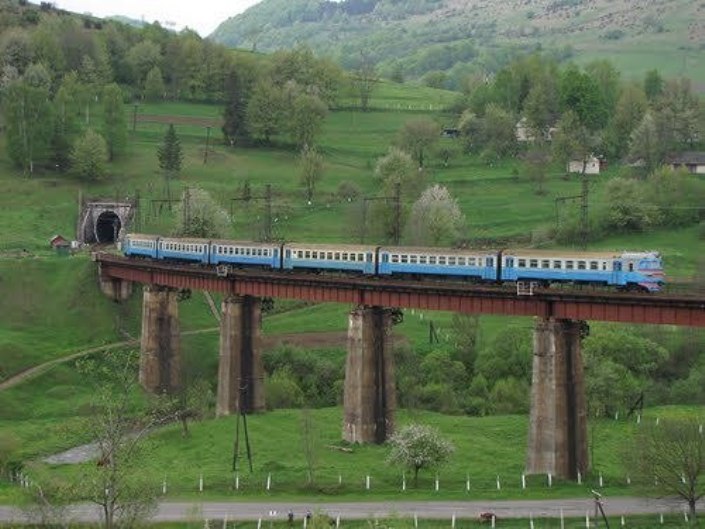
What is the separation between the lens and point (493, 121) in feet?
607

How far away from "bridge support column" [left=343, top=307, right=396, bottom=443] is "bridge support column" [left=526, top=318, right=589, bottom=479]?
13198mm

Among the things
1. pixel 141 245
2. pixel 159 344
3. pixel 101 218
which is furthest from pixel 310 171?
pixel 159 344

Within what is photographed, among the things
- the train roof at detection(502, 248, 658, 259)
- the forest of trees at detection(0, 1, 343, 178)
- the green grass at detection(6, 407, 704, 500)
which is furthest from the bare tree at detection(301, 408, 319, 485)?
the forest of trees at detection(0, 1, 343, 178)

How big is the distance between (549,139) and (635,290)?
12488 cm

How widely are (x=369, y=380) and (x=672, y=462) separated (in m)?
24.3

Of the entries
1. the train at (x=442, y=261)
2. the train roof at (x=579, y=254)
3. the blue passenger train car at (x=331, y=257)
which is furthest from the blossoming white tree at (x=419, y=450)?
the blue passenger train car at (x=331, y=257)

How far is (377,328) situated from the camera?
80375 millimetres

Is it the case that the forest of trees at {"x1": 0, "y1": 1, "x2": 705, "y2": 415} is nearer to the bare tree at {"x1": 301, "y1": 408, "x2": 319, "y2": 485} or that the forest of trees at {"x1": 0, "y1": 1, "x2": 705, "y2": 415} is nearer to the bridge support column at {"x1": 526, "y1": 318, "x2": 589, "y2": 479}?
the bare tree at {"x1": 301, "y1": 408, "x2": 319, "y2": 485}

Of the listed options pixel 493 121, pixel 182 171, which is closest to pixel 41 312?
pixel 182 171

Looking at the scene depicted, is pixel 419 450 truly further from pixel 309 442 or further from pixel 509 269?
pixel 509 269

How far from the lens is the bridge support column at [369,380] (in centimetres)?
7944

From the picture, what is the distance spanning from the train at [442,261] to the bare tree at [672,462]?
919cm

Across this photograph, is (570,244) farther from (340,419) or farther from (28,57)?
(28,57)

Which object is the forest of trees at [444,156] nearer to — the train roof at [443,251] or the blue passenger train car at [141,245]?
the blue passenger train car at [141,245]
